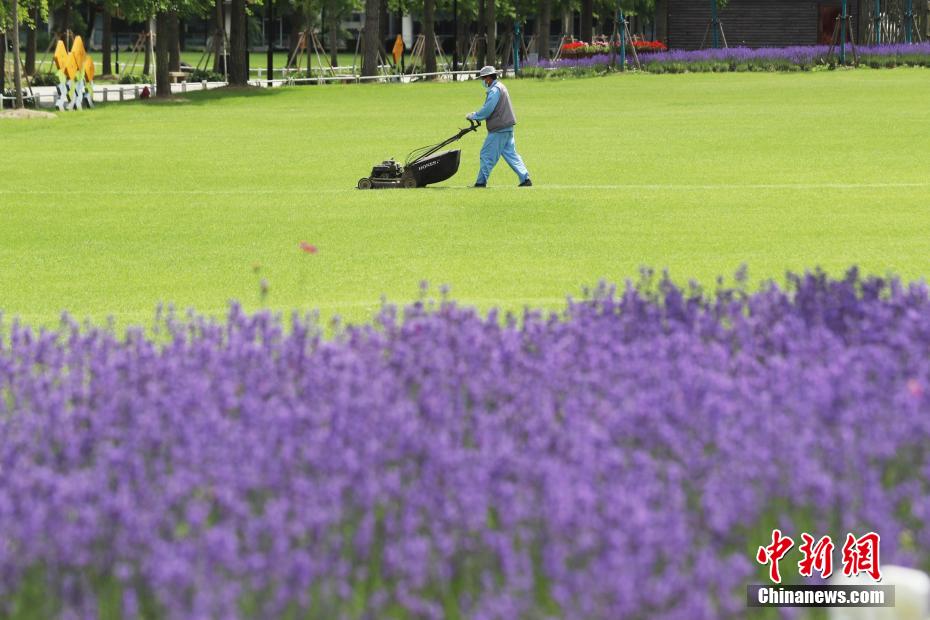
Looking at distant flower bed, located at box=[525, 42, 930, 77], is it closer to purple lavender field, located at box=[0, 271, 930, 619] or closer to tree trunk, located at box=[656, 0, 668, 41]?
tree trunk, located at box=[656, 0, 668, 41]

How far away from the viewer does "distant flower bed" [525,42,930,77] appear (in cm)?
5825

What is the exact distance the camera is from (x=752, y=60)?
199 feet

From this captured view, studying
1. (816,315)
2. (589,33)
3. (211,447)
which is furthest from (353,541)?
(589,33)

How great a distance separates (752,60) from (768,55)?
623 mm

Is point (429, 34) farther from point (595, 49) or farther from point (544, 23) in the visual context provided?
point (544, 23)

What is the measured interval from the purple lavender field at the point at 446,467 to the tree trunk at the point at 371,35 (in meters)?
58.0

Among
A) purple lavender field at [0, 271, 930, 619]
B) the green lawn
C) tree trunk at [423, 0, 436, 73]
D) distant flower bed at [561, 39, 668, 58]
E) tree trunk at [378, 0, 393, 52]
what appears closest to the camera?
purple lavender field at [0, 271, 930, 619]

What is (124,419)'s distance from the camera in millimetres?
6742

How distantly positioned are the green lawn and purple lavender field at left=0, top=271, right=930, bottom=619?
4738 mm

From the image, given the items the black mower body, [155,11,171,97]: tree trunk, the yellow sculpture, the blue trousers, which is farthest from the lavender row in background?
the black mower body

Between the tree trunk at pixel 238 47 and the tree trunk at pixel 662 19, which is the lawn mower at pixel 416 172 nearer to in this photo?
the tree trunk at pixel 238 47

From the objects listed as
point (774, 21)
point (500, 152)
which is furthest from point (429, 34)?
point (500, 152)

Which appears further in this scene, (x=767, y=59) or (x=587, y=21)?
(x=587, y=21)

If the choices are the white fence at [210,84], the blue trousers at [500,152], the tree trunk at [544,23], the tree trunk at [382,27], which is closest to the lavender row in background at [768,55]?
the white fence at [210,84]
